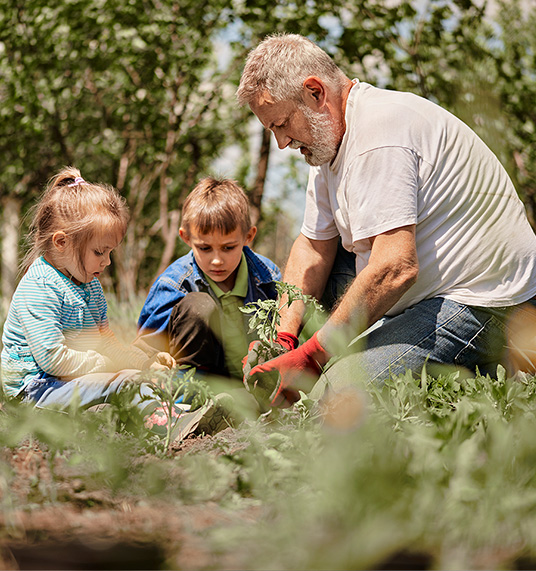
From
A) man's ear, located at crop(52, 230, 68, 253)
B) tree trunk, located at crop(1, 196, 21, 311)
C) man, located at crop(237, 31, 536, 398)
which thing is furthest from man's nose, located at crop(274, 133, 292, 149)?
tree trunk, located at crop(1, 196, 21, 311)

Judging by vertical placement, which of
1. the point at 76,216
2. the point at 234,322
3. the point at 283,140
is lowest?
the point at 234,322

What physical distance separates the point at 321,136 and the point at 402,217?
509 mm

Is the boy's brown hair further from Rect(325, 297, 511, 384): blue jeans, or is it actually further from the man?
Rect(325, 297, 511, 384): blue jeans

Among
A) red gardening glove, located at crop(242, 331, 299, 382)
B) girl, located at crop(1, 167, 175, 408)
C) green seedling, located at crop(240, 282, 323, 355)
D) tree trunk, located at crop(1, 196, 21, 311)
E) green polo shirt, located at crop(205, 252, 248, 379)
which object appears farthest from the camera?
tree trunk, located at crop(1, 196, 21, 311)

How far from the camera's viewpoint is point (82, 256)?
7.90 ft

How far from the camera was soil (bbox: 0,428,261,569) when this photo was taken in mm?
1019

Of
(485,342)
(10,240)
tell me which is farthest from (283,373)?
(10,240)

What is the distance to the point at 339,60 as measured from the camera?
535cm

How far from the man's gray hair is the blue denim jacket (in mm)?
856

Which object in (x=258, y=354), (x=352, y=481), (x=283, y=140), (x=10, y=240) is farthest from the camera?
(x=10, y=240)

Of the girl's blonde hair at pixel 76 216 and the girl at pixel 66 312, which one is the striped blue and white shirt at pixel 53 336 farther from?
the girl's blonde hair at pixel 76 216

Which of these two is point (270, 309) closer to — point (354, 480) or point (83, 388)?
point (83, 388)

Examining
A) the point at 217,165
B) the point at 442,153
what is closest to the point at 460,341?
the point at 442,153

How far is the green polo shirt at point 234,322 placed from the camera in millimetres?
2768
